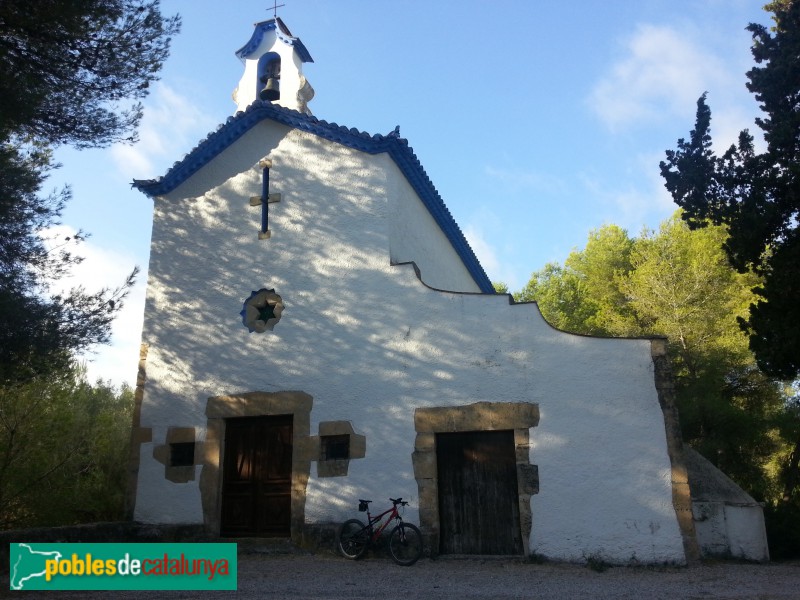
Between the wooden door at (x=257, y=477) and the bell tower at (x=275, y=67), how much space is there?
6.09m

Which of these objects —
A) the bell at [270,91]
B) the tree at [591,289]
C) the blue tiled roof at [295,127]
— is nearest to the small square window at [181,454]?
the blue tiled roof at [295,127]

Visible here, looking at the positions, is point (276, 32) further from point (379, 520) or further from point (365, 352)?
point (379, 520)

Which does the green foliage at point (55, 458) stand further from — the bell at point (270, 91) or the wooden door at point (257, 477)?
the bell at point (270, 91)

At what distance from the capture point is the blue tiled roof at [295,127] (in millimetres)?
9531

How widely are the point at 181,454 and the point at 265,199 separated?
4.03 m

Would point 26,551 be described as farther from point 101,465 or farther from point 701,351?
point 701,351

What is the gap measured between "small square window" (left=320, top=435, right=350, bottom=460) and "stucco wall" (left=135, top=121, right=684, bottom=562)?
0.76ft

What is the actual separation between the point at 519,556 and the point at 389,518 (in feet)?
5.31

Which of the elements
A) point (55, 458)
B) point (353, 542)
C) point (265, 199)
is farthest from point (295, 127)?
point (55, 458)

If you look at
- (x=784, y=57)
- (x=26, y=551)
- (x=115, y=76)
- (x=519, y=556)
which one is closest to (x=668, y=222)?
(x=784, y=57)

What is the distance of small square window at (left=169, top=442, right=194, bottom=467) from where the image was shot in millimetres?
9180

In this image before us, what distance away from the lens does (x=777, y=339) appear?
24.5ft

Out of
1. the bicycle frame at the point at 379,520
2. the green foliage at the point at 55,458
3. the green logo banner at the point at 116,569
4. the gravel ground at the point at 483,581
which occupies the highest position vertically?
the green foliage at the point at 55,458

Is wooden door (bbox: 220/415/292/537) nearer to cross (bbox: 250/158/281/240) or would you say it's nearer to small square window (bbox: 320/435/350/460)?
small square window (bbox: 320/435/350/460)
